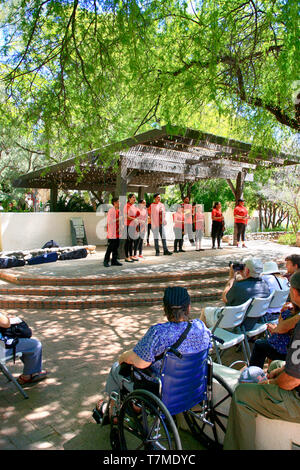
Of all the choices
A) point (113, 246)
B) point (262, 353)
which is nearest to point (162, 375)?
point (262, 353)

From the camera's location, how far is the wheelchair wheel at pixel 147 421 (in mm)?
2081

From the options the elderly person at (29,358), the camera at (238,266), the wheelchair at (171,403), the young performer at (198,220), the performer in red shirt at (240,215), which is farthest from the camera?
the performer in red shirt at (240,215)

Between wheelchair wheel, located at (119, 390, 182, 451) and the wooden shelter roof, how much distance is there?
462 cm

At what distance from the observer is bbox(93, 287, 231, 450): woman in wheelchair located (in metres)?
2.26

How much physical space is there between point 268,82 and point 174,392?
279 inches

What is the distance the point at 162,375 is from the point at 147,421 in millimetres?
309

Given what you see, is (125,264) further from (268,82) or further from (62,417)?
(62,417)

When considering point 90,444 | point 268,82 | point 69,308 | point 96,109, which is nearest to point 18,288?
point 69,308

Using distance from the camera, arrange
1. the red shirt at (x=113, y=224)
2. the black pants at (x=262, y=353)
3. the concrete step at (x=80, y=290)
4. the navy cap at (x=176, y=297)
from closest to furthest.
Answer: the navy cap at (x=176, y=297) → the black pants at (x=262, y=353) → the concrete step at (x=80, y=290) → the red shirt at (x=113, y=224)

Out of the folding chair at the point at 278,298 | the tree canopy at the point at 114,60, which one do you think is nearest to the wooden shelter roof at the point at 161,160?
the tree canopy at the point at 114,60

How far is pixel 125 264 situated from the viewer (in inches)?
392

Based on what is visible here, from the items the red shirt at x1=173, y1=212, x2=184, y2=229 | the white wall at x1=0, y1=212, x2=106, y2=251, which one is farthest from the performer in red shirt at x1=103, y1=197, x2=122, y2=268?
A: the white wall at x1=0, y1=212, x2=106, y2=251

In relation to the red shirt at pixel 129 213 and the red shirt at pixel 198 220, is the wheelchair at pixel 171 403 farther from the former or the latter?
the red shirt at pixel 198 220

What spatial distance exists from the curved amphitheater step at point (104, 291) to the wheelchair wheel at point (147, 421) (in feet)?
14.7
